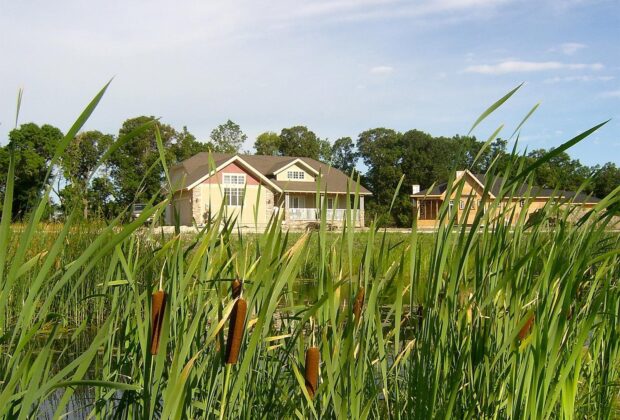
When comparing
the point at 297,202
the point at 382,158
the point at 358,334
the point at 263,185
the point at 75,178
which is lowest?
the point at 358,334

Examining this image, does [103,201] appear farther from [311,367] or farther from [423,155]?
[423,155]

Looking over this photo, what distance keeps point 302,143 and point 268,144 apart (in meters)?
5.05

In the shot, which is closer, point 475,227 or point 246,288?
point 475,227

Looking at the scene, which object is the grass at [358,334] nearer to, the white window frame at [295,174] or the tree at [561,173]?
the tree at [561,173]

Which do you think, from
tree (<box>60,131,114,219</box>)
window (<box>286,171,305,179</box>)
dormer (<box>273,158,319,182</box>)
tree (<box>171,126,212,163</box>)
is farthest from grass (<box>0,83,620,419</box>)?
tree (<box>171,126,212,163</box>)

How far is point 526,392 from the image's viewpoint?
1.72 metres

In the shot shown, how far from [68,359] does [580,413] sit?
3.75 metres

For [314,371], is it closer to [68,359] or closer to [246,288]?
[246,288]

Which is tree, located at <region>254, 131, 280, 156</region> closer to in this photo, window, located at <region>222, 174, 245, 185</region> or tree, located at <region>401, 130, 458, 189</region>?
tree, located at <region>401, 130, 458, 189</region>

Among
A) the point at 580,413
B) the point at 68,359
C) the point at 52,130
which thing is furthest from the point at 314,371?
the point at 52,130

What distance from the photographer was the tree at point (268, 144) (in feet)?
212

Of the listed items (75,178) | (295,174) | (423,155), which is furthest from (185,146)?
(75,178)

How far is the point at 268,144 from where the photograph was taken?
214 feet

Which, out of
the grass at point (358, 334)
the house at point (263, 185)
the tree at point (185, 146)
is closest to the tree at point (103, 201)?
the grass at point (358, 334)
